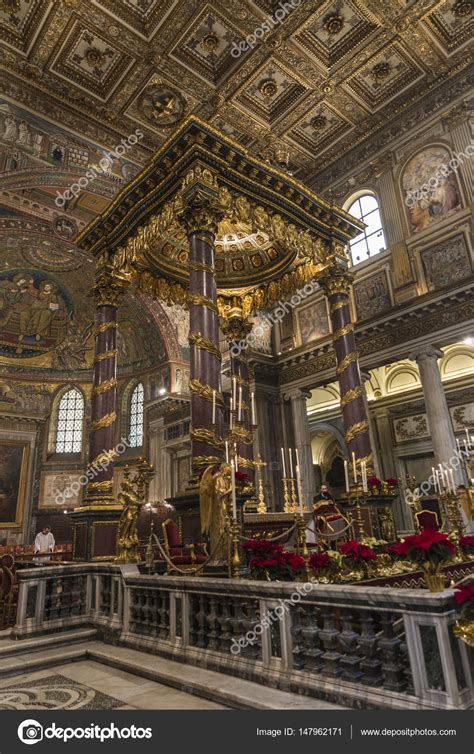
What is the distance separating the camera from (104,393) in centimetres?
860

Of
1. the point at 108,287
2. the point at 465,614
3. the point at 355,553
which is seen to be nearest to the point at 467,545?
the point at 355,553

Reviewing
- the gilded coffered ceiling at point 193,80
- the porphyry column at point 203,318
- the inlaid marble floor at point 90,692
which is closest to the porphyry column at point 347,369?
the gilded coffered ceiling at point 193,80

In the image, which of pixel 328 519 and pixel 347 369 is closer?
pixel 328 519

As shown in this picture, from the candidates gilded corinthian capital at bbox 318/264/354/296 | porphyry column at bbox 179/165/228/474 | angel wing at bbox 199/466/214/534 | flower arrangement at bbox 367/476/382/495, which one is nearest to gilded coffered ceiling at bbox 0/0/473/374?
gilded corinthian capital at bbox 318/264/354/296

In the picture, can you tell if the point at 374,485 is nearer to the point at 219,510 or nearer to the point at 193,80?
the point at 219,510

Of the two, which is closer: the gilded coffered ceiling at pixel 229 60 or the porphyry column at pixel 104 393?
the porphyry column at pixel 104 393

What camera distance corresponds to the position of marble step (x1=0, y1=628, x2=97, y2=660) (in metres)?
4.88

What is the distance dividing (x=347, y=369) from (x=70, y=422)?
13831 mm

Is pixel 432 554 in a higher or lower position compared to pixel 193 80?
lower

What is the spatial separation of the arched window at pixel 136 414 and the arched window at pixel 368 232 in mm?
9619

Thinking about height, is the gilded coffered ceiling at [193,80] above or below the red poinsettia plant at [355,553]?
above

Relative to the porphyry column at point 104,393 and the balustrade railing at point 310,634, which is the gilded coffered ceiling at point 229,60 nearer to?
the porphyry column at point 104,393

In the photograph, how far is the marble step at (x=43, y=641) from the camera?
4883 millimetres
